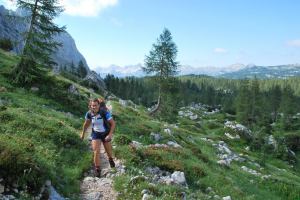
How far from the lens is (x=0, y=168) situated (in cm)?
1041

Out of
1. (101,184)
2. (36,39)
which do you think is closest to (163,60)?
(36,39)

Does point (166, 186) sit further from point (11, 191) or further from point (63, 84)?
point (63, 84)

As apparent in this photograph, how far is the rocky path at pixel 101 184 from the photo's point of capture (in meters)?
12.9

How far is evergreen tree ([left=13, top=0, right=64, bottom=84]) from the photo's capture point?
1172 inches

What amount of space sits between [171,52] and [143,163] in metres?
43.9

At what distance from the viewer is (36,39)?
30266 millimetres

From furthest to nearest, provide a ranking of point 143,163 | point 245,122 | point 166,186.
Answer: point 245,122
point 143,163
point 166,186

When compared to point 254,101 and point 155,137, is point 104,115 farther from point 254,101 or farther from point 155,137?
point 254,101

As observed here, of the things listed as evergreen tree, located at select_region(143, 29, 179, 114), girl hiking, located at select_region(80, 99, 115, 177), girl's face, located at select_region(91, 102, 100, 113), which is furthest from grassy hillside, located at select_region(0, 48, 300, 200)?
evergreen tree, located at select_region(143, 29, 179, 114)

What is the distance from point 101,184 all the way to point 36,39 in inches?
767

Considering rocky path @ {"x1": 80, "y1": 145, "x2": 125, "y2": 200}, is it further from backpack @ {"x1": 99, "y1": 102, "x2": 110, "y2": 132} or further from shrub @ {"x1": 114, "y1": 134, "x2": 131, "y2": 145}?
shrub @ {"x1": 114, "y1": 134, "x2": 131, "y2": 145}

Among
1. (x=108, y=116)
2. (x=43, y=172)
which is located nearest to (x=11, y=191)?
(x=43, y=172)

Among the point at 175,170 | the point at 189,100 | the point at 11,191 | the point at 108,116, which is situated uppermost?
the point at 108,116

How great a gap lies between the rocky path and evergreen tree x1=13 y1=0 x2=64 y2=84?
16.5 m
